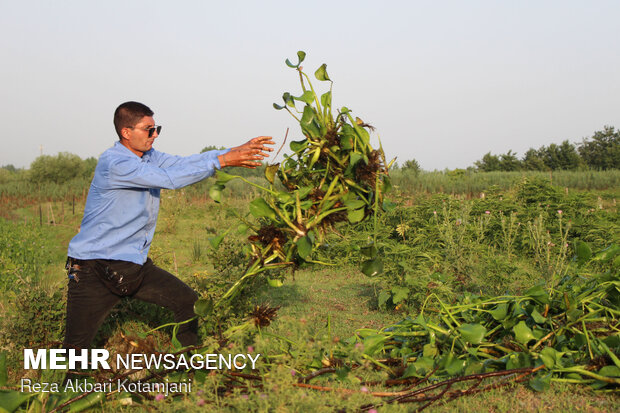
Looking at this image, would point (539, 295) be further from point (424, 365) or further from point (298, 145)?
point (298, 145)

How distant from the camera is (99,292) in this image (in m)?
2.97

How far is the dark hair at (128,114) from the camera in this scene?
3.12 metres

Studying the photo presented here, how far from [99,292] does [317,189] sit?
1.55 meters

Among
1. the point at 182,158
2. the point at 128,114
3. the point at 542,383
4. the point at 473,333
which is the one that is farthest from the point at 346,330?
the point at 128,114

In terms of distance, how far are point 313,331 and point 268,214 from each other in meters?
1.53

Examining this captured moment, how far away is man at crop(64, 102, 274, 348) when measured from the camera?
2.93 metres

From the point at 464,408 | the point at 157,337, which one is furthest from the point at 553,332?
the point at 157,337

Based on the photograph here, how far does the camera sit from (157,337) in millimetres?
3896

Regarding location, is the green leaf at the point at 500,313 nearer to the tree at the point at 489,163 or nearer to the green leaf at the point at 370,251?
the green leaf at the point at 370,251

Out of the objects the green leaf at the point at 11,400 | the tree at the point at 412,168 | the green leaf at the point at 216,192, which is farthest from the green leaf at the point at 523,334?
the tree at the point at 412,168

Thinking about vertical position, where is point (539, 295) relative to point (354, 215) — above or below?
below

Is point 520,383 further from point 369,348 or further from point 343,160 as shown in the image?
point 343,160

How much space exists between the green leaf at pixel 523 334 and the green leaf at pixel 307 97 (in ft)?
5.85

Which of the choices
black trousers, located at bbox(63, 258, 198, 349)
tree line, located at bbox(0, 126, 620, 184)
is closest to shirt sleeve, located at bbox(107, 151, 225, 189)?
black trousers, located at bbox(63, 258, 198, 349)
